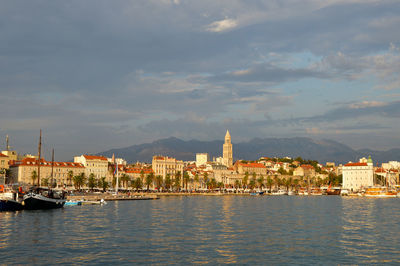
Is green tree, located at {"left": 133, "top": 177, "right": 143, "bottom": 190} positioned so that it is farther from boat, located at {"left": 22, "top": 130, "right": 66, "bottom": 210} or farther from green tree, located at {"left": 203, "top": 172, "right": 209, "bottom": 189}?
boat, located at {"left": 22, "top": 130, "right": 66, "bottom": 210}

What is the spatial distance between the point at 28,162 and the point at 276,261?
453 ft

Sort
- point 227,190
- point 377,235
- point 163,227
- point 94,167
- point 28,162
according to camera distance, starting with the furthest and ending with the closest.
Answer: point 227,190 → point 94,167 → point 28,162 → point 163,227 → point 377,235

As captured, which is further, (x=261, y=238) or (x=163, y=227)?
(x=163, y=227)

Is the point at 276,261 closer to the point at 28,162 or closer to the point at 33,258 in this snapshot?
the point at 33,258

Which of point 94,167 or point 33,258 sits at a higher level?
point 94,167

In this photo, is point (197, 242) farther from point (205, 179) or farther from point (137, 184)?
point (205, 179)

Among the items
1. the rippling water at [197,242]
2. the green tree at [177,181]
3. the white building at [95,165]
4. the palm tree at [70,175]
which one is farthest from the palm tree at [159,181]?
the rippling water at [197,242]

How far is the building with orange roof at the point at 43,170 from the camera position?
147125mm

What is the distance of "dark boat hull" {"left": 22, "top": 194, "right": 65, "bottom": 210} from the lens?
69750 millimetres

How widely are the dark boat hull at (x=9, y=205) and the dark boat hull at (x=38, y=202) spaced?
1.41 m

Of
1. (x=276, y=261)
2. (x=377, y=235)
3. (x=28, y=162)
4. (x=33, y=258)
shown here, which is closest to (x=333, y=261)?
(x=276, y=261)

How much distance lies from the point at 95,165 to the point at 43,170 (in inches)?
822

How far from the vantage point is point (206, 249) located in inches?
1267

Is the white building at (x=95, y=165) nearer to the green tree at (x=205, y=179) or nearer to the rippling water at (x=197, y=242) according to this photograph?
the green tree at (x=205, y=179)
